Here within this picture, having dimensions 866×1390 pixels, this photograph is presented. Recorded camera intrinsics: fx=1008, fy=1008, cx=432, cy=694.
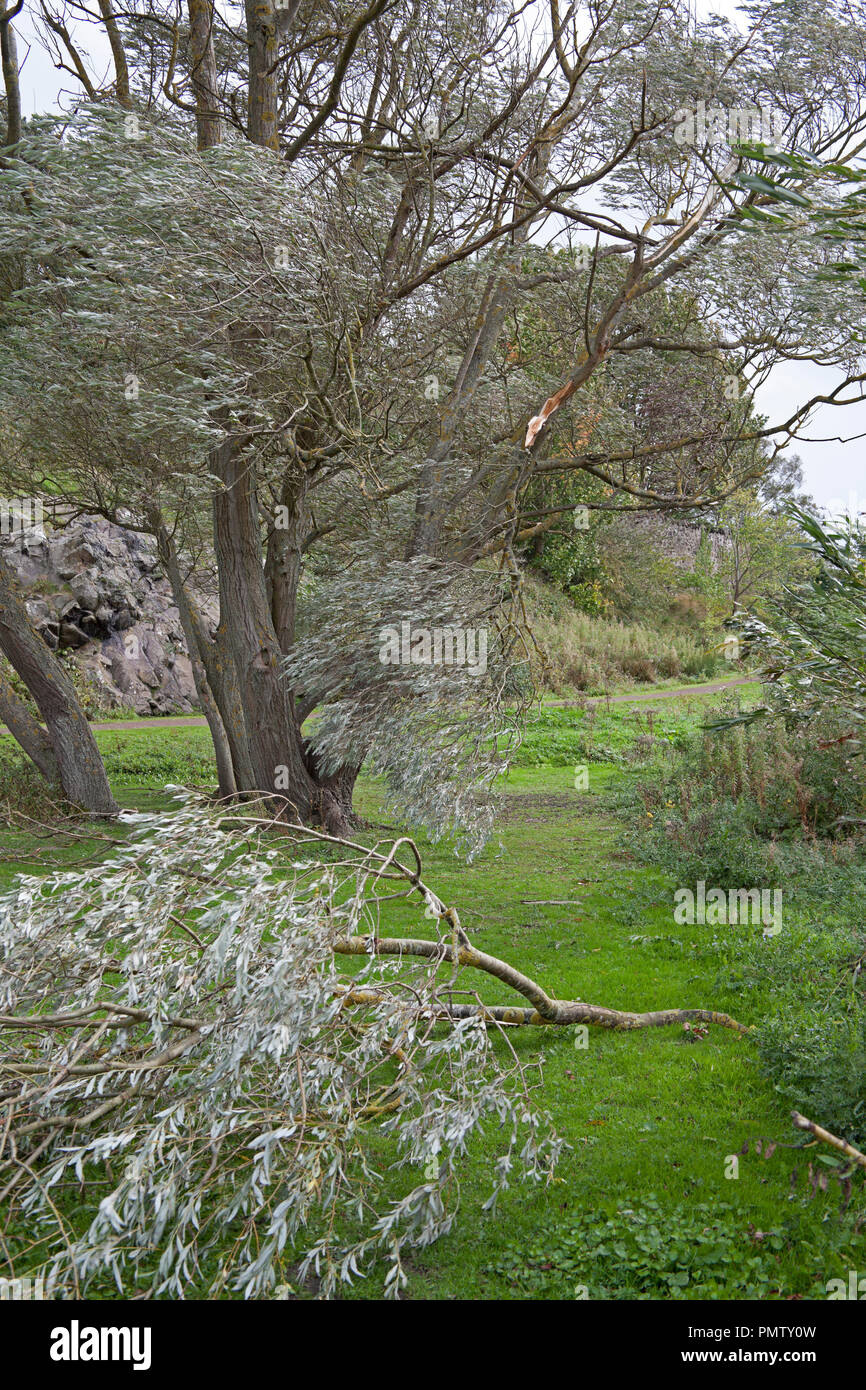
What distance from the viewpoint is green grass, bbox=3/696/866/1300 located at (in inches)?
144

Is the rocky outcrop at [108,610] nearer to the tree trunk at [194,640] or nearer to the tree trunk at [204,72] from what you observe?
the tree trunk at [194,640]

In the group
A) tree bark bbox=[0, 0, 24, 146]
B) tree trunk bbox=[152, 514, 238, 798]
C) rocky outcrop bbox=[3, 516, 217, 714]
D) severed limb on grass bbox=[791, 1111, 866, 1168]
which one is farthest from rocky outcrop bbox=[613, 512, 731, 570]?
severed limb on grass bbox=[791, 1111, 866, 1168]

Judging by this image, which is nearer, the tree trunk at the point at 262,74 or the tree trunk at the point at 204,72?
the tree trunk at the point at 204,72

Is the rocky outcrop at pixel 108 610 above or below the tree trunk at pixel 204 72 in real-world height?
below

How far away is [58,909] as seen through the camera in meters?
4.14

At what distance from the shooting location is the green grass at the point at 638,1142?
12.0 feet

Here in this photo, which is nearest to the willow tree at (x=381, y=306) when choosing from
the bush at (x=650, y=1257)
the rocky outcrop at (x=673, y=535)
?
the bush at (x=650, y=1257)

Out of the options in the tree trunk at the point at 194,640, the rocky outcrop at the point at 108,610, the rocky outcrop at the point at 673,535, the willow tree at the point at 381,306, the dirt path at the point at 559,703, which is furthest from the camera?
the rocky outcrop at the point at 673,535

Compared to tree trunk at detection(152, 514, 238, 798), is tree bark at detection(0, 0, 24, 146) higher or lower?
higher

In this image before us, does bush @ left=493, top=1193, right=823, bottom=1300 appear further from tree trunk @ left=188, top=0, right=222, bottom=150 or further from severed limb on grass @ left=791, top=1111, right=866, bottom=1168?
tree trunk @ left=188, top=0, right=222, bottom=150

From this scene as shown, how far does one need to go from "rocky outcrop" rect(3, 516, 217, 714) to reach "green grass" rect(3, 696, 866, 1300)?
13907mm

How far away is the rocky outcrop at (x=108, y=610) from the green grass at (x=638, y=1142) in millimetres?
13907

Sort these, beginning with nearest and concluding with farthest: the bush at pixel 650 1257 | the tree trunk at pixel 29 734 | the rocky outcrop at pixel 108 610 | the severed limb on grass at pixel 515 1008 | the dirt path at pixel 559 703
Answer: the bush at pixel 650 1257
the severed limb on grass at pixel 515 1008
the tree trunk at pixel 29 734
the dirt path at pixel 559 703
the rocky outcrop at pixel 108 610
